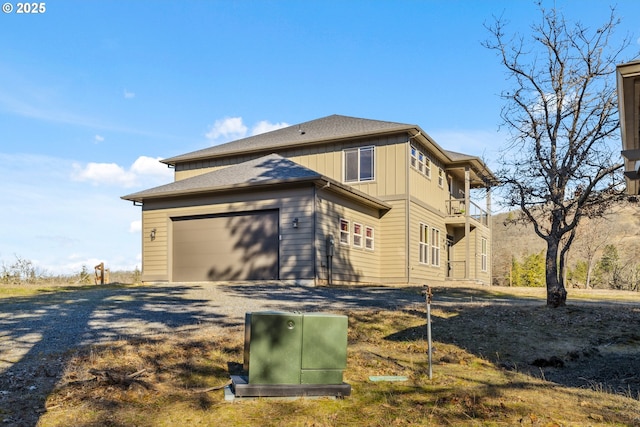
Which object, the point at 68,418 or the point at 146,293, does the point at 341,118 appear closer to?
the point at 146,293

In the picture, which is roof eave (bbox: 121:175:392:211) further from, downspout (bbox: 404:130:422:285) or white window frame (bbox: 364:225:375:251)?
white window frame (bbox: 364:225:375:251)

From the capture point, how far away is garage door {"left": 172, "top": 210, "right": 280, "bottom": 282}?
19.6m

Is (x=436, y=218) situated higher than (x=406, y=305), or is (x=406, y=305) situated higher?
(x=436, y=218)

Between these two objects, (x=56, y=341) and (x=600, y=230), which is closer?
(x=56, y=341)

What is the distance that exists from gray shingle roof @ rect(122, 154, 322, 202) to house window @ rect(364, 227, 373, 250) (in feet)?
11.9

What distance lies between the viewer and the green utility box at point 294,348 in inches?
233

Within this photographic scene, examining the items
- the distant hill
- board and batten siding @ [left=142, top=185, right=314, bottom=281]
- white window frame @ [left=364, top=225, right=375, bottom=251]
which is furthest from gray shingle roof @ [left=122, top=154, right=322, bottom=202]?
the distant hill

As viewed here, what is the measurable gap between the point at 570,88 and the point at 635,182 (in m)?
5.37

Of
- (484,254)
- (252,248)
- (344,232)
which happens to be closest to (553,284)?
(344,232)

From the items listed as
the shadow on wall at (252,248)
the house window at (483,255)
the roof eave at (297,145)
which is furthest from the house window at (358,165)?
the house window at (483,255)

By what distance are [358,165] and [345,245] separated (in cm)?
408

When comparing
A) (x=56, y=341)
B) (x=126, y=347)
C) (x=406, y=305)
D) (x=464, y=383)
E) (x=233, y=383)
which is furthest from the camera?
(x=406, y=305)

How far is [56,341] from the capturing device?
8.22 meters

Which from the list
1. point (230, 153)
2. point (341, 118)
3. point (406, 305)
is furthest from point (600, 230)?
point (406, 305)
